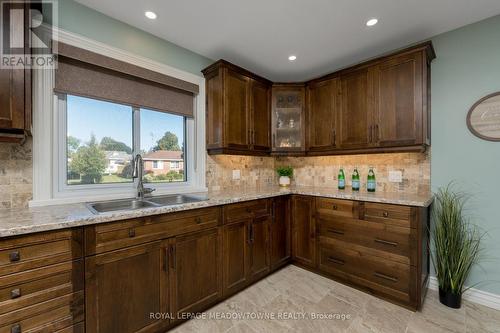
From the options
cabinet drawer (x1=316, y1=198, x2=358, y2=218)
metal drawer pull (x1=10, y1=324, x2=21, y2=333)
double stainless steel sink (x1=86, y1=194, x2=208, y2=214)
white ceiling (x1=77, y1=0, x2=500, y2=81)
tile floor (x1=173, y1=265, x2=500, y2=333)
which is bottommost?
tile floor (x1=173, y1=265, x2=500, y2=333)

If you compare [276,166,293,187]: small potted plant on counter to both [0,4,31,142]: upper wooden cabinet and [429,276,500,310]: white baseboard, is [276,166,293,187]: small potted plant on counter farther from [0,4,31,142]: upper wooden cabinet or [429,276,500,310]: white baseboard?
[0,4,31,142]: upper wooden cabinet

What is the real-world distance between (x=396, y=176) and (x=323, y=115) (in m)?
1.10

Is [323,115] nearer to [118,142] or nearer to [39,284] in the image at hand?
[118,142]

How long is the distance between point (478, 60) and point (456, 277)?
197 cm

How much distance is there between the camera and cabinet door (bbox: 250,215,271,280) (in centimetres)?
225

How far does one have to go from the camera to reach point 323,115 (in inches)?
109

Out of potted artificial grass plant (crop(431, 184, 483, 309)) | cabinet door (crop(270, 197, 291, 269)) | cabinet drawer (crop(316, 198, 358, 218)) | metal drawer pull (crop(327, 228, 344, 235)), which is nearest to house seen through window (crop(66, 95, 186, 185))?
cabinet door (crop(270, 197, 291, 269))

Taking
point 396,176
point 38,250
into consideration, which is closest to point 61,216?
point 38,250

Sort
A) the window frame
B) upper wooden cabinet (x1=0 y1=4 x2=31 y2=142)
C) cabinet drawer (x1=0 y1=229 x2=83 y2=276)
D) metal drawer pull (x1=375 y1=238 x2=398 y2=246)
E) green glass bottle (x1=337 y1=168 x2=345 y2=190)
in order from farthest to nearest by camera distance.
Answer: green glass bottle (x1=337 y1=168 x2=345 y2=190) → metal drawer pull (x1=375 y1=238 x2=398 y2=246) → the window frame → upper wooden cabinet (x1=0 y1=4 x2=31 y2=142) → cabinet drawer (x1=0 y1=229 x2=83 y2=276)

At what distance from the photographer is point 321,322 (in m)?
1.76

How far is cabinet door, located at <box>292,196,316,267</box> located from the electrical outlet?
0.95m

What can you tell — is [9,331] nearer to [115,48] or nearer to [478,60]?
[115,48]

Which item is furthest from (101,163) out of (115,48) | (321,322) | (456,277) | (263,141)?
(456,277)

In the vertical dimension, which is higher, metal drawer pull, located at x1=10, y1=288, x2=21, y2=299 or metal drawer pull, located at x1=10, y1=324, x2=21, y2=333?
metal drawer pull, located at x1=10, y1=288, x2=21, y2=299
